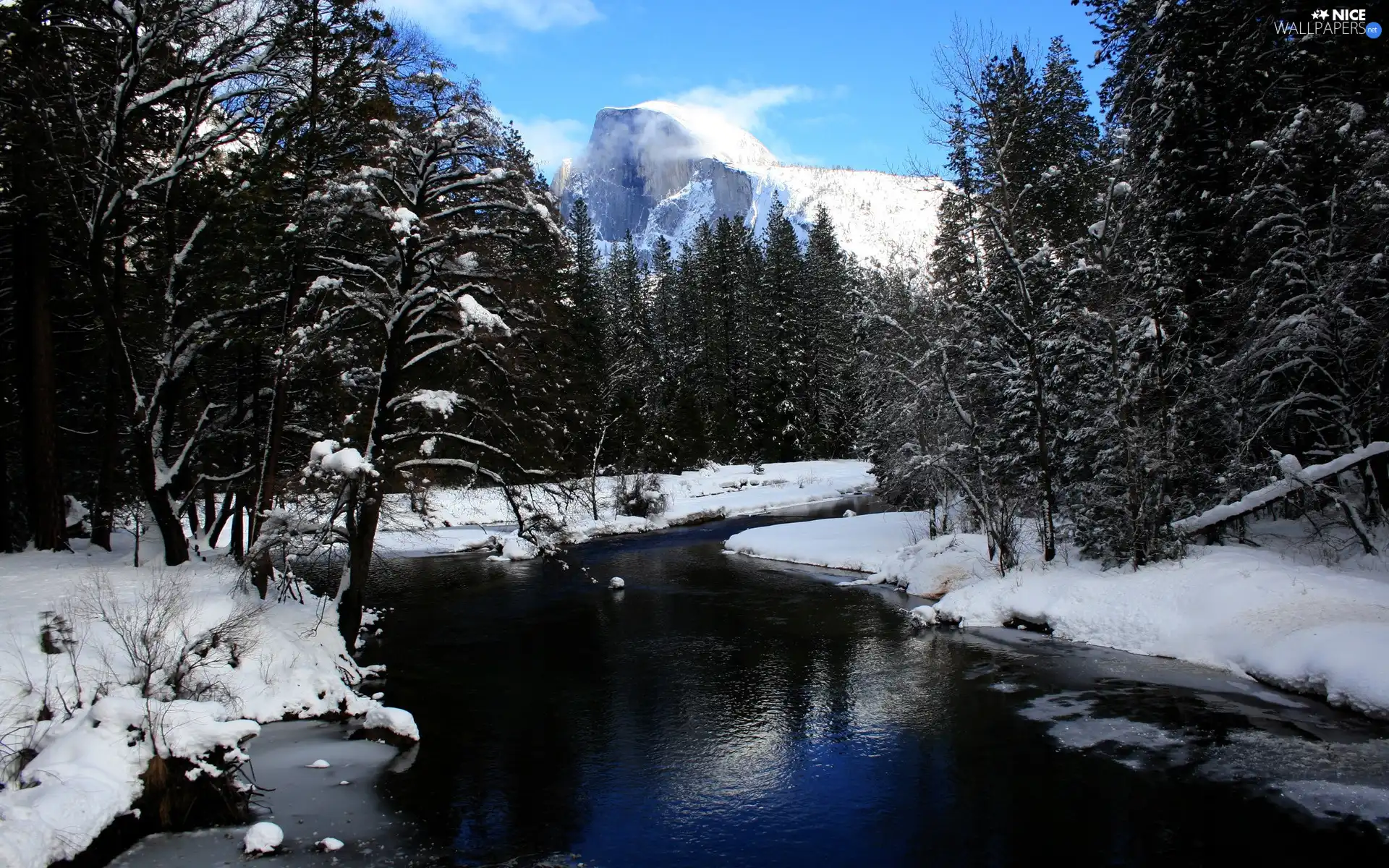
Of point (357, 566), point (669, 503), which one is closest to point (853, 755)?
point (357, 566)

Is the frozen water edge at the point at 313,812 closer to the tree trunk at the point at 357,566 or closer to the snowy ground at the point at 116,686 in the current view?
the snowy ground at the point at 116,686

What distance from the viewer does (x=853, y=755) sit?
34.7 ft

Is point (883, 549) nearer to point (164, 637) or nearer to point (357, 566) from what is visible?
point (357, 566)

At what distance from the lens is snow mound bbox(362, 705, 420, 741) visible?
11.2m

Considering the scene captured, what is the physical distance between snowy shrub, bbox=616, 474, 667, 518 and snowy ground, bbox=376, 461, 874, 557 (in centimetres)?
47

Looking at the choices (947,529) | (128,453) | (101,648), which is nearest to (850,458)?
(947,529)

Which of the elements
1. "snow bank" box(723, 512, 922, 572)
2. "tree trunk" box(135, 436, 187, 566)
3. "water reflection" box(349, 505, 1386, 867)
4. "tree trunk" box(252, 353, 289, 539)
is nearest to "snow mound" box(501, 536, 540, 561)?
"snow bank" box(723, 512, 922, 572)

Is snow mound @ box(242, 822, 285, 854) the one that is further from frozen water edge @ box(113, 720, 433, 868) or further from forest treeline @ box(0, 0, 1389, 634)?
forest treeline @ box(0, 0, 1389, 634)

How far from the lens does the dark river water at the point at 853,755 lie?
26.5ft

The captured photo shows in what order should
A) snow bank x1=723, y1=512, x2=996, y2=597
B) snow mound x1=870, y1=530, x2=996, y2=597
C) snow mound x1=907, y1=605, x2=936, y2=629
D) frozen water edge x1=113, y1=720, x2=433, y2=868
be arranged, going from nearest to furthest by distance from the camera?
frozen water edge x1=113, y1=720, x2=433, y2=868 → snow mound x1=907, y1=605, x2=936, y2=629 → snow mound x1=870, y1=530, x2=996, y2=597 → snow bank x1=723, y1=512, x2=996, y2=597

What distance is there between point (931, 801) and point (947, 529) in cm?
1883

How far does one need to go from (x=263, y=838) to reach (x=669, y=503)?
3629 cm

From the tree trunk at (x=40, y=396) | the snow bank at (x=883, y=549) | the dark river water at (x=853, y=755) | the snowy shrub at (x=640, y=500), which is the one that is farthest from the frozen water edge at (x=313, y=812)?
the snowy shrub at (x=640, y=500)

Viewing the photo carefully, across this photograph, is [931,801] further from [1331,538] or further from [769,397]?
[769,397]
